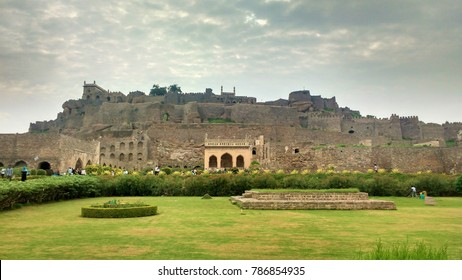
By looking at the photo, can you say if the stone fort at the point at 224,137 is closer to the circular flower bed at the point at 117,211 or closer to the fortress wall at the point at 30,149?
the fortress wall at the point at 30,149

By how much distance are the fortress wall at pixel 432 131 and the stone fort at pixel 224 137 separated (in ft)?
0.47

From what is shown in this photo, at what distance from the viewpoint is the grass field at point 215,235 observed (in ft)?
26.5

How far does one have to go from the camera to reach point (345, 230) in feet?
36.8

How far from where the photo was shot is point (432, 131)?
230ft

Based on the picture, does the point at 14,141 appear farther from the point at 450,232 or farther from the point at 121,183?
the point at 450,232

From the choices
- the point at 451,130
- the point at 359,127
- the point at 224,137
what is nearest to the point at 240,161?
the point at 224,137

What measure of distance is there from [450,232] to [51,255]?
9110 millimetres

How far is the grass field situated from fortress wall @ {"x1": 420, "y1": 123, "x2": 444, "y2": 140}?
5951 centimetres

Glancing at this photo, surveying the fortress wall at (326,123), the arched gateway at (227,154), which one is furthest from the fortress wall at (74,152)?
the fortress wall at (326,123)

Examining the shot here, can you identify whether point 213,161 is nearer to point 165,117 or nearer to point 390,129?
point 165,117

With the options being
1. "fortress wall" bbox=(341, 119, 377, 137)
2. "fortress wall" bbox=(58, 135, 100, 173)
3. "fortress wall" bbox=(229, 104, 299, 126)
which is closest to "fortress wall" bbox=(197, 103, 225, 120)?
"fortress wall" bbox=(229, 104, 299, 126)

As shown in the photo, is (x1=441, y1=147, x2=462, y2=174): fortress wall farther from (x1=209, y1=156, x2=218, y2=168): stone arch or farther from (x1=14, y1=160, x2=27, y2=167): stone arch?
(x1=14, y1=160, x2=27, y2=167): stone arch

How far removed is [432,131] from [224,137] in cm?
3364

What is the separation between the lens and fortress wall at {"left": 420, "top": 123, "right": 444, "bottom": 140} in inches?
2724
